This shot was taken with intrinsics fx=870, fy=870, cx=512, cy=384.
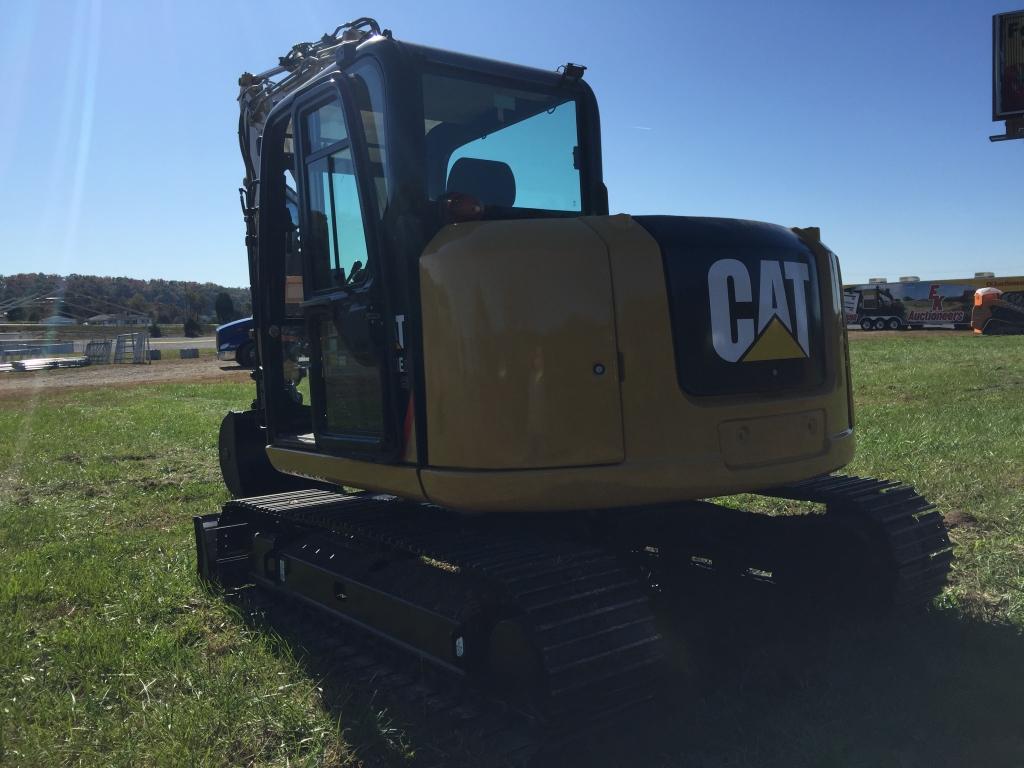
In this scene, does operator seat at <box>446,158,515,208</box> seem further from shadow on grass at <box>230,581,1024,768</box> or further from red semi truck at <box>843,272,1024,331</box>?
red semi truck at <box>843,272,1024,331</box>

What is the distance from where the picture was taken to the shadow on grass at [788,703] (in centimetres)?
318

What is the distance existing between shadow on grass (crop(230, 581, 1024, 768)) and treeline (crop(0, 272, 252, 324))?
82.3 metres

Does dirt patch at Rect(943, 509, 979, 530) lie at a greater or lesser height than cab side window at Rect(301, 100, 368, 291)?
lesser

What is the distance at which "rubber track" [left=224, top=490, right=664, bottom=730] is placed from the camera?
2.97 m

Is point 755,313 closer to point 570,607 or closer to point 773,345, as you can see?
point 773,345

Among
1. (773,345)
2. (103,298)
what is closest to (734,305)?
(773,345)

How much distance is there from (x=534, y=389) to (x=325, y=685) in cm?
172

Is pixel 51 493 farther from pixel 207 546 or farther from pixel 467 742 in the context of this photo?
pixel 467 742

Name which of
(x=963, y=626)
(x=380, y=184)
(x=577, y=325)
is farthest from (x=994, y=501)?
(x=380, y=184)

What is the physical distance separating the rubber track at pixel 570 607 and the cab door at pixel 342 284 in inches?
21.4

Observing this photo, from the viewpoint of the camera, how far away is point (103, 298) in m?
122

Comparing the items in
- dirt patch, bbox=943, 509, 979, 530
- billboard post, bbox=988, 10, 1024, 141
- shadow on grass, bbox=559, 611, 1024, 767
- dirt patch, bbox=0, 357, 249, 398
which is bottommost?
shadow on grass, bbox=559, 611, 1024, 767

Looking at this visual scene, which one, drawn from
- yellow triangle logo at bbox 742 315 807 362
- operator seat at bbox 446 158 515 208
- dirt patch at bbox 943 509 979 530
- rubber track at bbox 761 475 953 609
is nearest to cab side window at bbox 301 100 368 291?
operator seat at bbox 446 158 515 208

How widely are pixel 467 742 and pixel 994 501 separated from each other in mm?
5018
